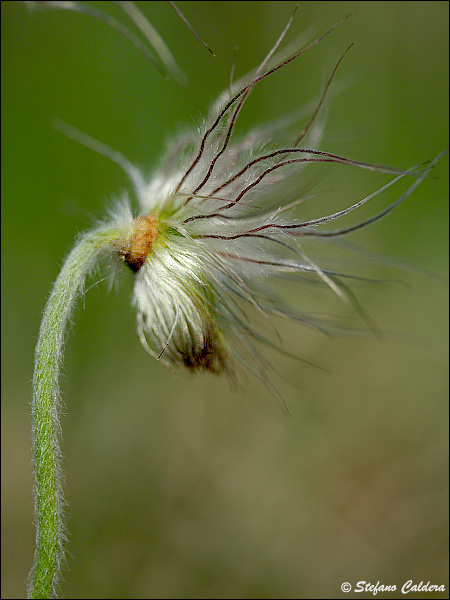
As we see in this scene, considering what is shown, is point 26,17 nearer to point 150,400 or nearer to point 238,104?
point 150,400

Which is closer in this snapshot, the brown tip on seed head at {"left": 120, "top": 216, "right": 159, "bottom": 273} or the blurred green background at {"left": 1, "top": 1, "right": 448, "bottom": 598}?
the brown tip on seed head at {"left": 120, "top": 216, "right": 159, "bottom": 273}

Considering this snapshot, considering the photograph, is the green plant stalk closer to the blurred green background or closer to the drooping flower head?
the drooping flower head

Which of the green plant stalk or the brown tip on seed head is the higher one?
the brown tip on seed head

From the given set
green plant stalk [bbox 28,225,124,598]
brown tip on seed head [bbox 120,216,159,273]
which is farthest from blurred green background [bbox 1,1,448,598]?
green plant stalk [bbox 28,225,124,598]

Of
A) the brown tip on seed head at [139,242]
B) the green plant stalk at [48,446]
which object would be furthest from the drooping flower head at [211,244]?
the green plant stalk at [48,446]

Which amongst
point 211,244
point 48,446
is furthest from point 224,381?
point 48,446

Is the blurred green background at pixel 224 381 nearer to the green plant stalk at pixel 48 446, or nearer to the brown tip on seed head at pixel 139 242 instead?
the brown tip on seed head at pixel 139 242

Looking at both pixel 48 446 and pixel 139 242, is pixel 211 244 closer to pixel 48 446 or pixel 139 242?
pixel 139 242
